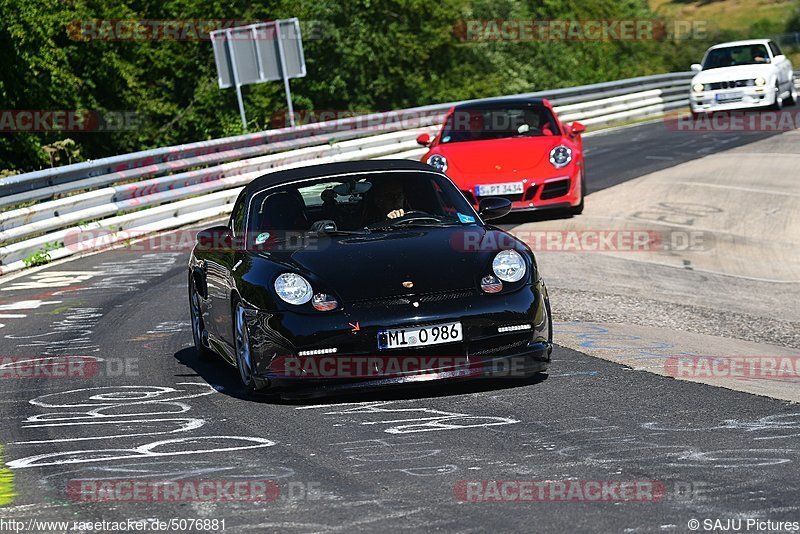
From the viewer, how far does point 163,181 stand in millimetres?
18812

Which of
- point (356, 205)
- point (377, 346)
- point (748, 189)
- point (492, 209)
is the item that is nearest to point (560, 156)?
point (748, 189)

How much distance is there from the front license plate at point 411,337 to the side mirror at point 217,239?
1734mm

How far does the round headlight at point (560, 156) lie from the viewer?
1569cm

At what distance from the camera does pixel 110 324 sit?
11430 millimetres

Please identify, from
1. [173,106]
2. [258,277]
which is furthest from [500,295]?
[173,106]

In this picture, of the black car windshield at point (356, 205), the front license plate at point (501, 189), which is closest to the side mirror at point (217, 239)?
the black car windshield at point (356, 205)

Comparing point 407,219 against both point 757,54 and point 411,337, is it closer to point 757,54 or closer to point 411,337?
point 411,337

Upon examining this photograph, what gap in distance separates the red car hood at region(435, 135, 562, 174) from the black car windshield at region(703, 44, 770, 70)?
1471 cm

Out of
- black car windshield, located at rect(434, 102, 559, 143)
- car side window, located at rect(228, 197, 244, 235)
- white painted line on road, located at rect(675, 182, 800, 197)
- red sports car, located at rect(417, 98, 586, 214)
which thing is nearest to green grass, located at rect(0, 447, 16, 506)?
car side window, located at rect(228, 197, 244, 235)

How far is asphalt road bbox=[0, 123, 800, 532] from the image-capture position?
512cm

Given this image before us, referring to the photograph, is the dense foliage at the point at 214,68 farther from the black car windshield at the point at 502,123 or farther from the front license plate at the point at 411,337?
the front license plate at the point at 411,337

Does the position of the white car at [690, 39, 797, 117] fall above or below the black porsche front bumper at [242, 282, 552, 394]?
below

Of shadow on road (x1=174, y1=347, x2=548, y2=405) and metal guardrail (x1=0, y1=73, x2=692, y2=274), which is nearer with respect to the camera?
shadow on road (x1=174, y1=347, x2=548, y2=405)

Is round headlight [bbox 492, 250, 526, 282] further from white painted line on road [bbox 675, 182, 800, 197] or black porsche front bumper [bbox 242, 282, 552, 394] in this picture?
white painted line on road [bbox 675, 182, 800, 197]
